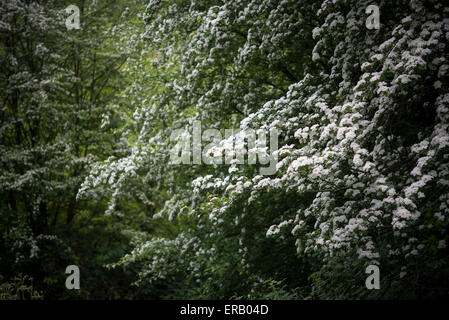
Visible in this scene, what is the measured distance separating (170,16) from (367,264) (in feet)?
16.3

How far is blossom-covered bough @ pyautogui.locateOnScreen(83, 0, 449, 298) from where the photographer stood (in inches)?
146

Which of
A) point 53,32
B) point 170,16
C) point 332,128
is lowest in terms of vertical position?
point 332,128

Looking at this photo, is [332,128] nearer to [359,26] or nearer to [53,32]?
[359,26]

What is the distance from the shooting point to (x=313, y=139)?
436cm

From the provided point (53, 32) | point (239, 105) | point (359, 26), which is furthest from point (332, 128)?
point (53, 32)

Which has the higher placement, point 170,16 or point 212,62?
point 170,16

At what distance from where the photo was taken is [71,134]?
10.8 m

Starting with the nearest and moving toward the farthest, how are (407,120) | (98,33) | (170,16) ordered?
(407,120), (170,16), (98,33)

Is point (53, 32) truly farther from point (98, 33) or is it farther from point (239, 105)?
point (239, 105)

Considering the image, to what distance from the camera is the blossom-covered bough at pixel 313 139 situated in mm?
3713

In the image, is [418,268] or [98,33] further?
[98,33]
